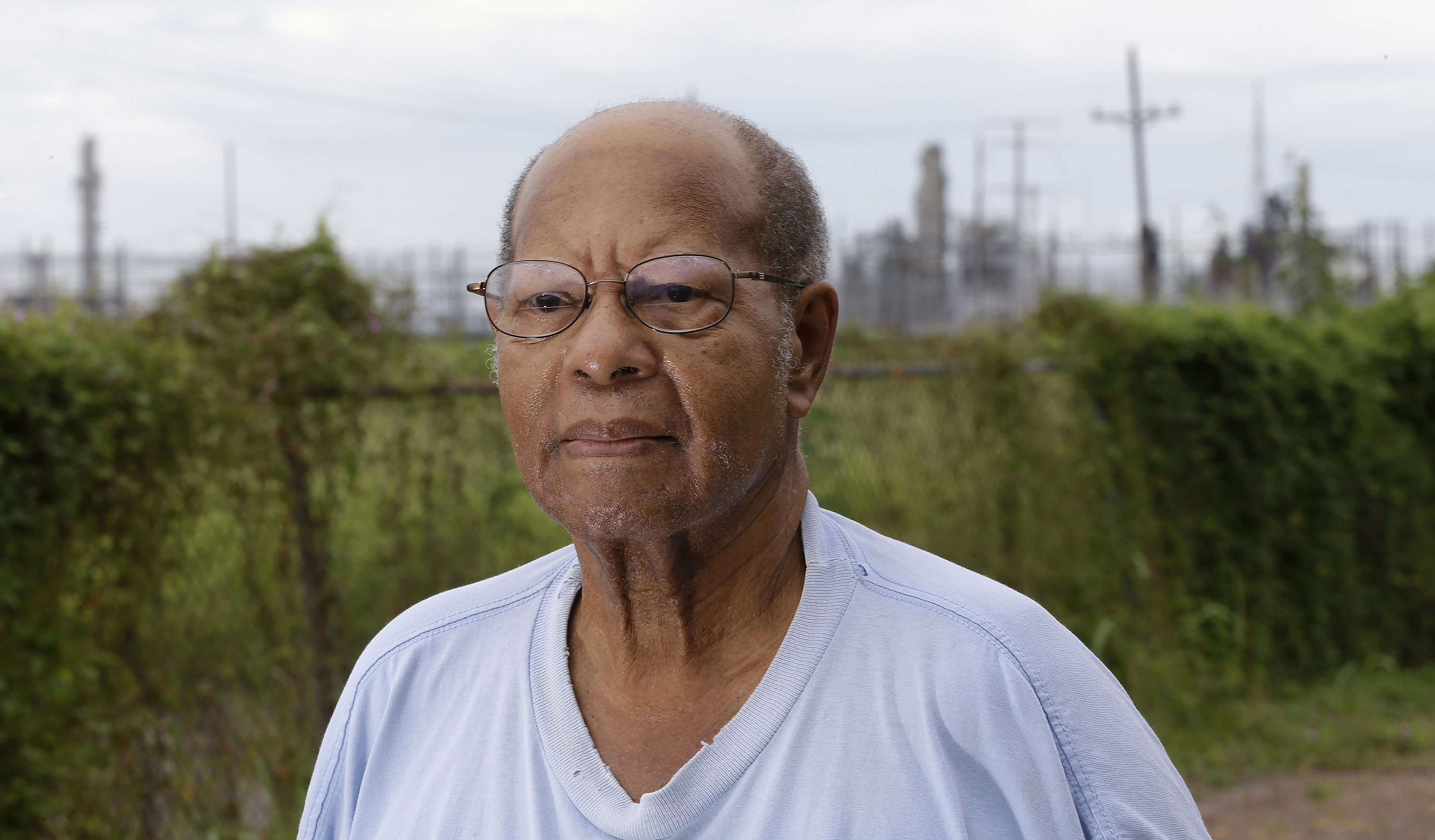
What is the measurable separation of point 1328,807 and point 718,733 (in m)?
5.23

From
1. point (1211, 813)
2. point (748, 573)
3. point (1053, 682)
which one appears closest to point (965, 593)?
point (1053, 682)

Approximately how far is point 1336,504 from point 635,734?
22.1 feet

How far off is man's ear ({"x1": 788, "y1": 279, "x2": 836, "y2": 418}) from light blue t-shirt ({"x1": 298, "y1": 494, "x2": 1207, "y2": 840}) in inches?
5.8

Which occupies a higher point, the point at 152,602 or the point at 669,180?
the point at 669,180

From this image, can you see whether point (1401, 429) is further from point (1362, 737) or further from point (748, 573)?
point (748, 573)

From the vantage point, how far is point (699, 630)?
4.72ft

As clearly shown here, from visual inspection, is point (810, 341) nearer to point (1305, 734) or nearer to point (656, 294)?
point (656, 294)

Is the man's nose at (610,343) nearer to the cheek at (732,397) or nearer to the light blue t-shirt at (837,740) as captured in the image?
the cheek at (732,397)

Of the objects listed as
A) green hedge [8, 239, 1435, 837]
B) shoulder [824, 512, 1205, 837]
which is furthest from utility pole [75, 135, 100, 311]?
shoulder [824, 512, 1205, 837]

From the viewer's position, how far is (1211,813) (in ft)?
18.1

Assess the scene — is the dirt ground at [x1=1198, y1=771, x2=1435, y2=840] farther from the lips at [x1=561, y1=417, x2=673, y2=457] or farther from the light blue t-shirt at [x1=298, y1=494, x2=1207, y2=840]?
the lips at [x1=561, y1=417, x2=673, y2=457]

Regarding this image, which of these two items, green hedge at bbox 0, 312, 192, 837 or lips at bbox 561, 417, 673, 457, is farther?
green hedge at bbox 0, 312, 192, 837

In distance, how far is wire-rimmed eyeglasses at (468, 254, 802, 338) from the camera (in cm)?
133

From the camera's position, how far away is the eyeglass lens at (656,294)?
1.33 meters
